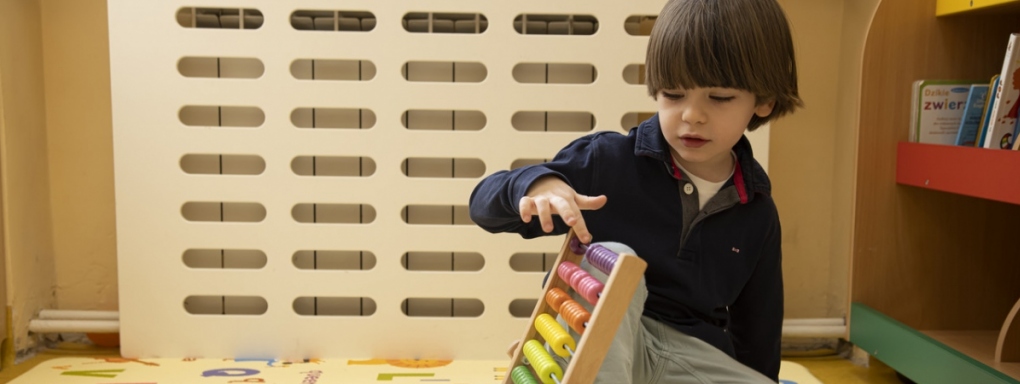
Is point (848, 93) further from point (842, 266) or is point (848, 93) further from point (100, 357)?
point (100, 357)

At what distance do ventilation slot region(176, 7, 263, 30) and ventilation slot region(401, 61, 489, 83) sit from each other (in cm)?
29

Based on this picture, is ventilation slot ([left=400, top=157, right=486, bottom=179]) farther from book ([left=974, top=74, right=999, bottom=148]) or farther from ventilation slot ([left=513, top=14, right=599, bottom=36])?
book ([left=974, top=74, right=999, bottom=148])

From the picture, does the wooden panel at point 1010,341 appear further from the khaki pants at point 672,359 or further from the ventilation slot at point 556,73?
the ventilation slot at point 556,73

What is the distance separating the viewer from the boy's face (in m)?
0.92

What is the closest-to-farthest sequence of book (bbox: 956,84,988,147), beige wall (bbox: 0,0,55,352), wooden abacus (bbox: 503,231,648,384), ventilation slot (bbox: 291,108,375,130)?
wooden abacus (bbox: 503,231,648,384) < book (bbox: 956,84,988,147) < beige wall (bbox: 0,0,55,352) < ventilation slot (bbox: 291,108,375,130)

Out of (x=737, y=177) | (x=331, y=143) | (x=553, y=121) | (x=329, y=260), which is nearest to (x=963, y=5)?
(x=737, y=177)

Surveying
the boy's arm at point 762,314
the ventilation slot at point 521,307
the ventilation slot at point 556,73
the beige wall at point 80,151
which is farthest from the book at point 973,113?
the beige wall at point 80,151

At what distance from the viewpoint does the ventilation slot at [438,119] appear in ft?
5.25

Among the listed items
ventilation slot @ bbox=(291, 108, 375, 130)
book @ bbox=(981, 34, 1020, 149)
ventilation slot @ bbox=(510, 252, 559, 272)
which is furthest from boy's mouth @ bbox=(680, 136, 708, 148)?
ventilation slot @ bbox=(291, 108, 375, 130)

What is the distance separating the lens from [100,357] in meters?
1.60

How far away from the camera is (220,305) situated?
5.37 ft

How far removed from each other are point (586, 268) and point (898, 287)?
0.81 meters

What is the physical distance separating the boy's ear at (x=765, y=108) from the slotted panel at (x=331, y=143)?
21.0 inches

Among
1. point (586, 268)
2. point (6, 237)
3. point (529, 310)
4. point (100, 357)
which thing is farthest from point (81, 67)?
point (586, 268)
